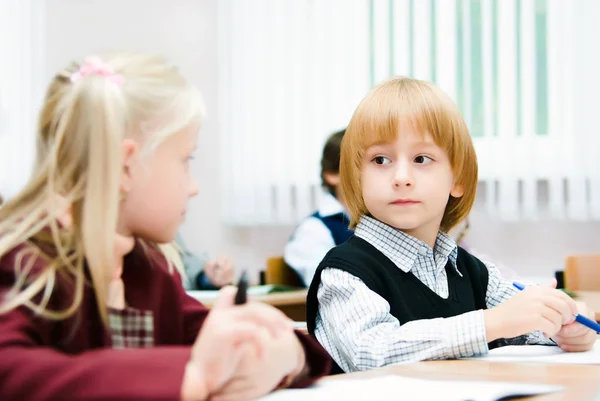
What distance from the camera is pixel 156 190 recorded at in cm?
81

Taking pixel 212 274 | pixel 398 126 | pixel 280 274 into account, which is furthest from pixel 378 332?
pixel 212 274

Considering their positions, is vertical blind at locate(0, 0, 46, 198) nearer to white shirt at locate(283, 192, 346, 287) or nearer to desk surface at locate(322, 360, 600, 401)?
white shirt at locate(283, 192, 346, 287)

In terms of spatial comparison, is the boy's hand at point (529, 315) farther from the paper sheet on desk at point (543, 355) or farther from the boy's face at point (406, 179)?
the boy's face at point (406, 179)

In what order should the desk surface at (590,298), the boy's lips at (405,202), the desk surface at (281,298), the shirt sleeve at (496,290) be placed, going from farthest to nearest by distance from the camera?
the desk surface at (281,298) → the desk surface at (590,298) → the shirt sleeve at (496,290) → the boy's lips at (405,202)

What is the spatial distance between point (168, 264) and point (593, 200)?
3006 millimetres

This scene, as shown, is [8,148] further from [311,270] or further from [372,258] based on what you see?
[372,258]

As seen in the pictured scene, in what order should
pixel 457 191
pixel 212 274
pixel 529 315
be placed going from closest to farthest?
pixel 529 315, pixel 457 191, pixel 212 274

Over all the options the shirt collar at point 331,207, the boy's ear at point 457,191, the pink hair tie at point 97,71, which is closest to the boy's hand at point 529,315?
the boy's ear at point 457,191

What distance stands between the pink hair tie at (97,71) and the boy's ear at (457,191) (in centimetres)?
78

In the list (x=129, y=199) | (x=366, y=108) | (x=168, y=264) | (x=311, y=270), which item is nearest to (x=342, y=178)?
(x=366, y=108)

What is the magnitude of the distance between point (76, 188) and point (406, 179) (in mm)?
659

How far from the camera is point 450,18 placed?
3773 mm

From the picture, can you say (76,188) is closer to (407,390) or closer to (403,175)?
(407,390)

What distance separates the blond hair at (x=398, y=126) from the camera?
130 centimetres
